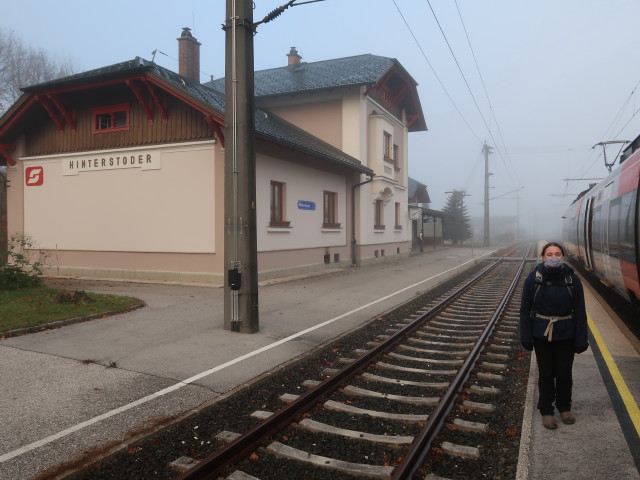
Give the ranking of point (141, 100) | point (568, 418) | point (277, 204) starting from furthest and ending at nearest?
point (277, 204), point (141, 100), point (568, 418)

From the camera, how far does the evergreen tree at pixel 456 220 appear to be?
52250 mm

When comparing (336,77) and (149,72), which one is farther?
(336,77)

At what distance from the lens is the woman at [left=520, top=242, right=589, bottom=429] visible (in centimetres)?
414

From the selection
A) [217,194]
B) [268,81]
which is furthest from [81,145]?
[268,81]

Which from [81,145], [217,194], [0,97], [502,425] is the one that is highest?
[0,97]

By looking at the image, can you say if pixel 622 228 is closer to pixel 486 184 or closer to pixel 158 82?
pixel 158 82

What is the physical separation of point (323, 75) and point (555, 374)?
→ 21140mm

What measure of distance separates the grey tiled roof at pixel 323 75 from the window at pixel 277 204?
286 inches

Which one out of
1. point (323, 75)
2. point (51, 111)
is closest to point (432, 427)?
point (51, 111)

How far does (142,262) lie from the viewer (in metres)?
14.3

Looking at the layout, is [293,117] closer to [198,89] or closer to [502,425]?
[198,89]

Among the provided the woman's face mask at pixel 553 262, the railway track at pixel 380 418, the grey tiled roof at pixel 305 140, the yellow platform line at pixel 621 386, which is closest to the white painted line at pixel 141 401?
the railway track at pixel 380 418

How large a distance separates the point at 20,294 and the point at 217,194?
531 cm

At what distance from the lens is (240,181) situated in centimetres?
762
